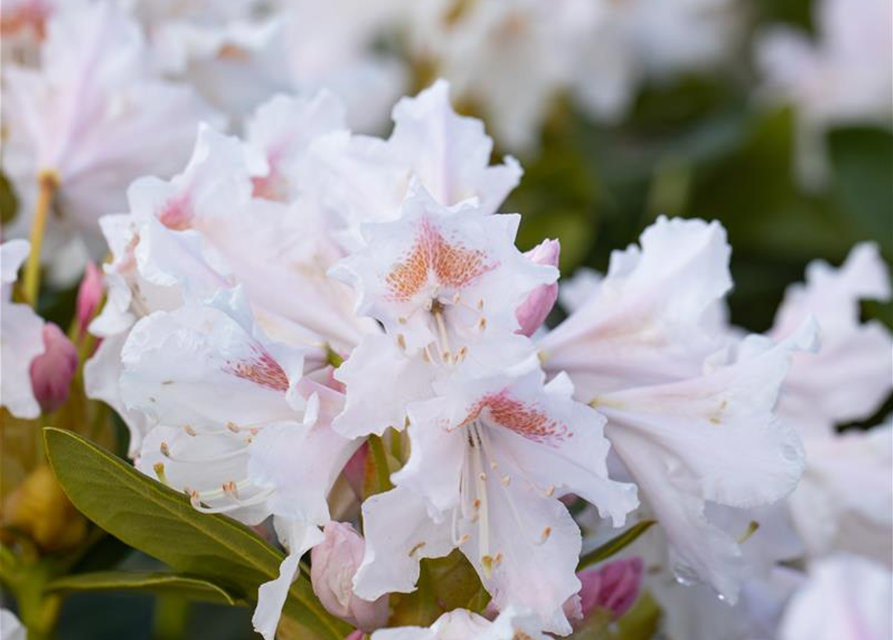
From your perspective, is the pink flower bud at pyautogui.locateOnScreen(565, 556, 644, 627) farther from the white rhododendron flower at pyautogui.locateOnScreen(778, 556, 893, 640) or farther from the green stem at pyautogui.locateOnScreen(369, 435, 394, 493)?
the white rhododendron flower at pyautogui.locateOnScreen(778, 556, 893, 640)

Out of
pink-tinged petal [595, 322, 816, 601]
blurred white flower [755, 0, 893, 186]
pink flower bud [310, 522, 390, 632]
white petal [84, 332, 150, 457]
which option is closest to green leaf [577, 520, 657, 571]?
pink-tinged petal [595, 322, 816, 601]

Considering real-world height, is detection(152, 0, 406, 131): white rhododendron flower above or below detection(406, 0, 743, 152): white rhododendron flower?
above

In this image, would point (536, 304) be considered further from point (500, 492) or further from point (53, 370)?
point (53, 370)

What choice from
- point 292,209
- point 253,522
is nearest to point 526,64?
point 292,209

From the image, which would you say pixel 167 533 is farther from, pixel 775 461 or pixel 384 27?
pixel 384 27

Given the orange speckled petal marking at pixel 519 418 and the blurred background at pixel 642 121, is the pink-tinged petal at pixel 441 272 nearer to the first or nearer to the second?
the orange speckled petal marking at pixel 519 418

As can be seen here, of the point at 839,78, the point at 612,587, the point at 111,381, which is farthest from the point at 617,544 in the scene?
the point at 839,78

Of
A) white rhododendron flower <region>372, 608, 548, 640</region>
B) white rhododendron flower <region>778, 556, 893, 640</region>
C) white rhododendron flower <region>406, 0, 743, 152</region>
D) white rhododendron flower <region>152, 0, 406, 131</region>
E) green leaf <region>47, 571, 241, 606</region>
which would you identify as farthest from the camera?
white rhododendron flower <region>406, 0, 743, 152</region>
